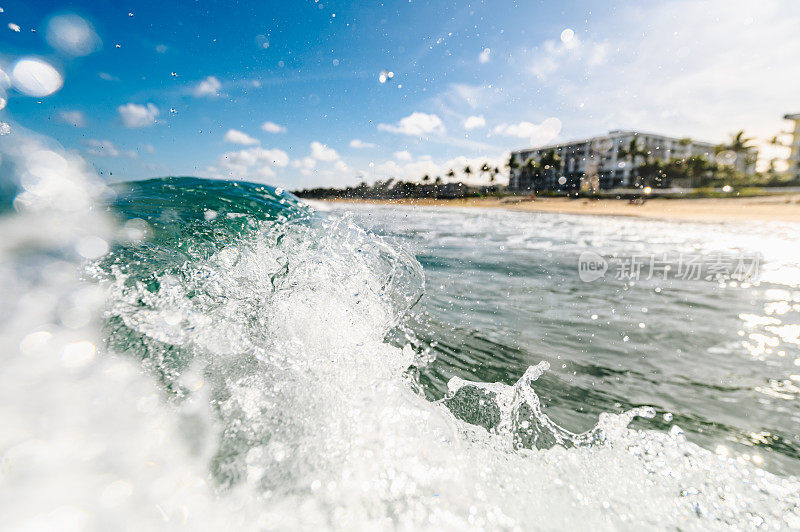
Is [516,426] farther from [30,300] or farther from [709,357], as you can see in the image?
[30,300]

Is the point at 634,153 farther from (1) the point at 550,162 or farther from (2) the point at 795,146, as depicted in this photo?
(2) the point at 795,146

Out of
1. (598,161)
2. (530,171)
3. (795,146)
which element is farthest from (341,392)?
(598,161)

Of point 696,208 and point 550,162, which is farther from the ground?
point 550,162

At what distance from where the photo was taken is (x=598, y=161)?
69688mm

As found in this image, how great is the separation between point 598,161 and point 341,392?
8106 cm

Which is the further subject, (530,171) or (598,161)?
(598,161)

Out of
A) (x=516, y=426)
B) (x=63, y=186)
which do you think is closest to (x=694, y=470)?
(x=516, y=426)

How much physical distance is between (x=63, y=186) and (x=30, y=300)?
2452 mm

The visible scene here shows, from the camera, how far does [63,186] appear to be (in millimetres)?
3914

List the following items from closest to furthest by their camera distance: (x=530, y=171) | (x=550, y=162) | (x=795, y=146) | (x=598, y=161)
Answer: (x=795, y=146) < (x=550, y=162) < (x=530, y=171) < (x=598, y=161)

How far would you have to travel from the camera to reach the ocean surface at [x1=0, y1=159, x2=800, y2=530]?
1.34 m

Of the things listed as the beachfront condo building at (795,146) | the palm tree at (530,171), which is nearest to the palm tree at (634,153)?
the palm tree at (530,171)

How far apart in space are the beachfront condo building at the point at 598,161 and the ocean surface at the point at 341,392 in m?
59.0

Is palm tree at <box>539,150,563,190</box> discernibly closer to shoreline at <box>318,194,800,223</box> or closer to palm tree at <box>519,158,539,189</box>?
palm tree at <box>519,158,539,189</box>
